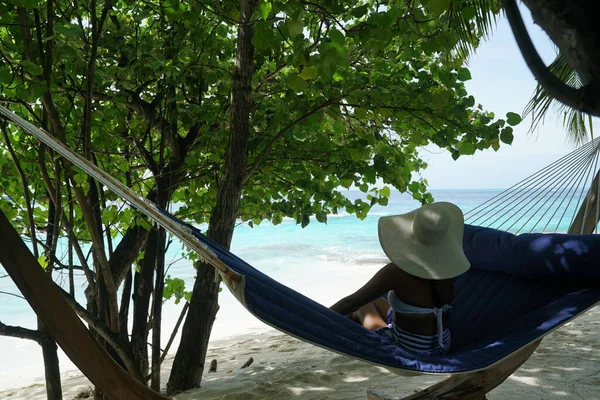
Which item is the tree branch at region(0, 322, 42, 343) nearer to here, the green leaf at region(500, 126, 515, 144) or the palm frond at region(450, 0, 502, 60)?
the green leaf at region(500, 126, 515, 144)

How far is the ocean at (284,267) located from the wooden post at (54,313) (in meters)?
0.79

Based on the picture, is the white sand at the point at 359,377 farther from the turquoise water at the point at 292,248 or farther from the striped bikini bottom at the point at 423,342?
the turquoise water at the point at 292,248

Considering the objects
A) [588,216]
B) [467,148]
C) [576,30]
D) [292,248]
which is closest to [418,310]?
[467,148]

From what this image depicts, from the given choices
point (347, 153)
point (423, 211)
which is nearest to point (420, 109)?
point (347, 153)

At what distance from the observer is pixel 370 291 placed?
2.00 m

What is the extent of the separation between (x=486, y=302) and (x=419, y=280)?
15.9 inches

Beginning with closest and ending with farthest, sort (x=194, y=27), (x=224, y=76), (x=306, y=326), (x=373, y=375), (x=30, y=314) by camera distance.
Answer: (x=306, y=326) < (x=194, y=27) < (x=224, y=76) < (x=373, y=375) < (x=30, y=314)

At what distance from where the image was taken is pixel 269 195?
10.4 ft

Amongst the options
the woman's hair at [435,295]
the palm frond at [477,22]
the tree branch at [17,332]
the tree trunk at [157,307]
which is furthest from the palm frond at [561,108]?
the tree branch at [17,332]

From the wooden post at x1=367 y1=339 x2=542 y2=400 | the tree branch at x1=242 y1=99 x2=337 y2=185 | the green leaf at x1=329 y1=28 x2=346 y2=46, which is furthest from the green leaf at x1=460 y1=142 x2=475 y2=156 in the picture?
the green leaf at x1=329 y1=28 x2=346 y2=46

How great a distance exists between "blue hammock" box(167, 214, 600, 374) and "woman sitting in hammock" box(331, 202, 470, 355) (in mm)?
164

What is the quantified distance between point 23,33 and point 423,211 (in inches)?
59.4

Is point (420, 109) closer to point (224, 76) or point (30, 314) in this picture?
point (224, 76)

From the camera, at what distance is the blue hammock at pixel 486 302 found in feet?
5.20
